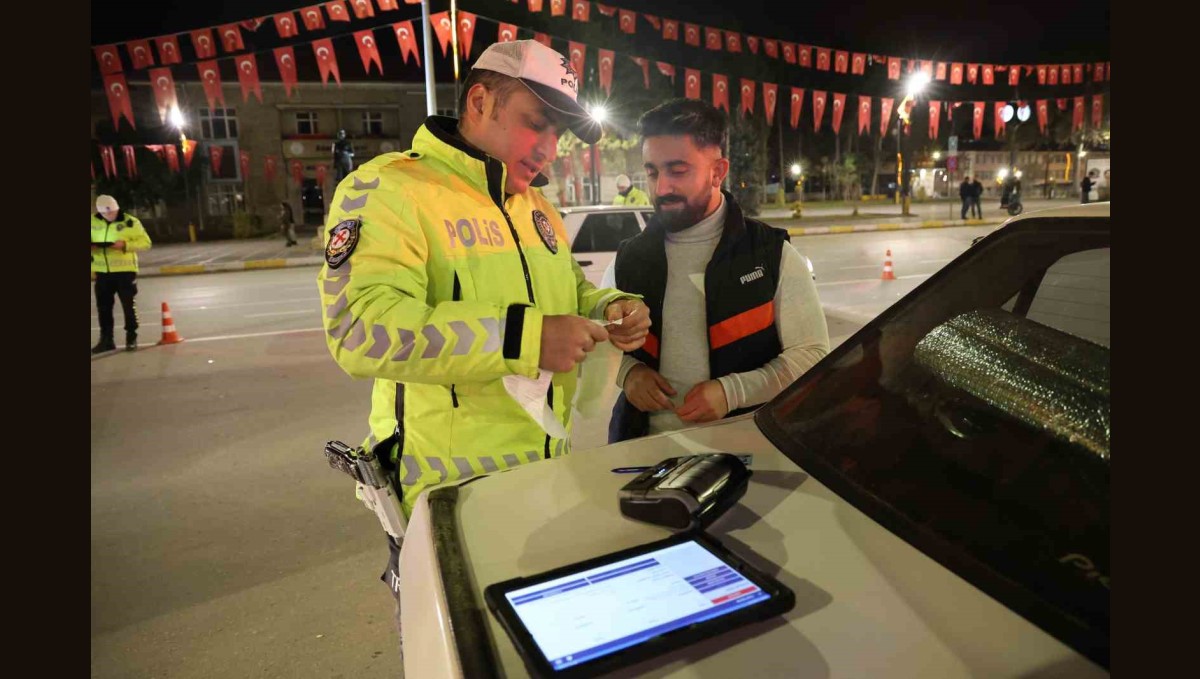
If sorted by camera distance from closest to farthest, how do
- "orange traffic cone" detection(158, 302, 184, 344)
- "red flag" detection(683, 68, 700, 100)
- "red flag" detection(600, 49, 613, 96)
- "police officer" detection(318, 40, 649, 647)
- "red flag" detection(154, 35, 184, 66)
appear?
"police officer" detection(318, 40, 649, 647)
"orange traffic cone" detection(158, 302, 184, 344)
"red flag" detection(154, 35, 184, 66)
"red flag" detection(600, 49, 613, 96)
"red flag" detection(683, 68, 700, 100)

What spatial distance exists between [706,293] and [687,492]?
1.16m

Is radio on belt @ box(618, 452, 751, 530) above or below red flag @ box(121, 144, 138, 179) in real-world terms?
below

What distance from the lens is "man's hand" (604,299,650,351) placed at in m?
1.90

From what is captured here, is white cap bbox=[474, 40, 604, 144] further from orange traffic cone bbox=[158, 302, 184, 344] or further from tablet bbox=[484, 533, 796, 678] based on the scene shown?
orange traffic cone bbox=[158, 302, 184, 344]

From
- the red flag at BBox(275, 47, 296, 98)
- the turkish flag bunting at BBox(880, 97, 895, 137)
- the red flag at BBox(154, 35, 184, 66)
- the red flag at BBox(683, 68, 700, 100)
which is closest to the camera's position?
the red flag at BBox(154, 35, 184, 66)

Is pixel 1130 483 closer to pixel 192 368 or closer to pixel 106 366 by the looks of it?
pixel 192 368

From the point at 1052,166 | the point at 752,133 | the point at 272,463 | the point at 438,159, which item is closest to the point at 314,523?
the point at 272,463

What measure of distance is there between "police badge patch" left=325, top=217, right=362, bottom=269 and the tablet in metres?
0.84

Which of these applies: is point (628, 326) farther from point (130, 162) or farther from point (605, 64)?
point (130, 162)

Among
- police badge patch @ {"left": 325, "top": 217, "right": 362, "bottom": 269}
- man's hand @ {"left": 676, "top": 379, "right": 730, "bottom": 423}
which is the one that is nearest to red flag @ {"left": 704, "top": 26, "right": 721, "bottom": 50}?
man's hand @ {"left": 676, "top": 379, "right": 730, "bottom": 423}

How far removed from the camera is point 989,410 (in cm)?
140

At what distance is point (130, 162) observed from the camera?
33656mm

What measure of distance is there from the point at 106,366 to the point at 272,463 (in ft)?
15.0

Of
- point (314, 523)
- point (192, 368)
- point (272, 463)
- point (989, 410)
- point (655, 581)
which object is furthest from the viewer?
point (192, 368)
